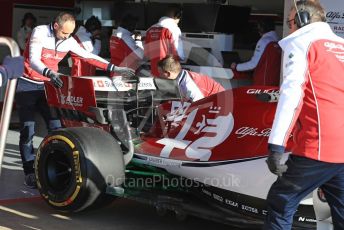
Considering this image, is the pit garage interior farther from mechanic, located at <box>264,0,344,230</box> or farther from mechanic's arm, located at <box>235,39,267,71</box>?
mechanic, located at <box>264,0,344,230</box>

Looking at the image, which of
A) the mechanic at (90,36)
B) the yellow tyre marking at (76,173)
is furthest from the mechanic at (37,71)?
the mechanic at (90,36)

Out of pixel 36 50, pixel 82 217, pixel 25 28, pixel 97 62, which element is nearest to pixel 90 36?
pixel 25 28

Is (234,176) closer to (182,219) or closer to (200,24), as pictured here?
(182,219)

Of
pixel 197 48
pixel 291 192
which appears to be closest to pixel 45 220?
pixel 291 192

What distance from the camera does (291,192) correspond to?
3.39m

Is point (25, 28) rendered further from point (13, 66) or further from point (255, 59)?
point (13, 66)

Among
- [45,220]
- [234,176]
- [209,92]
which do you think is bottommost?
[45,220]

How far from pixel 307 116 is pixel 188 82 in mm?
2163

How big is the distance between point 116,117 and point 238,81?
4.00 metres

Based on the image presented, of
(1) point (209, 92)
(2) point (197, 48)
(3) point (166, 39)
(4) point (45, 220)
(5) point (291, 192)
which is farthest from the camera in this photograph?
(2) point (197, 48)

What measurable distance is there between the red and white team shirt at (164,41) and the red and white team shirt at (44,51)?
2.54m

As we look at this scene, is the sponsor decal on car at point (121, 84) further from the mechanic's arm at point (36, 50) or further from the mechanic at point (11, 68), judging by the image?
the mechanic at point (11, 68)

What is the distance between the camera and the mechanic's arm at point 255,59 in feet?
27.9

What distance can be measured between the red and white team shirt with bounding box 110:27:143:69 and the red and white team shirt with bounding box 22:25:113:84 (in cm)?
295
